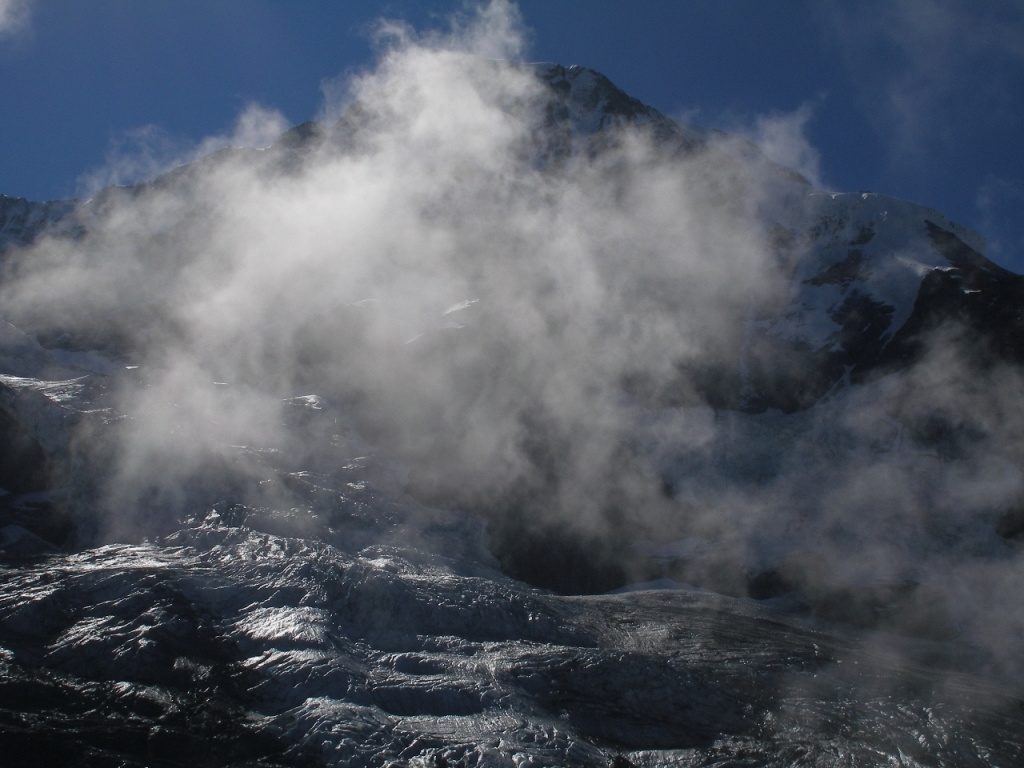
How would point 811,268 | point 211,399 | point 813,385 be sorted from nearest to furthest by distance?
point 211,399
point 813,385
point 811,268

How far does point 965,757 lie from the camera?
85.3 feet

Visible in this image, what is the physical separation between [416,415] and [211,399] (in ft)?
53.9

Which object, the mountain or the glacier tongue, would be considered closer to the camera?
the glacier tongue

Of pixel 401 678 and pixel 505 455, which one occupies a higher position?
pixel 505 455

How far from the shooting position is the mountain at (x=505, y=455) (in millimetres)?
26672

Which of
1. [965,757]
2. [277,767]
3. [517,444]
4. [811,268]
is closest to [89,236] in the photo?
[517,444]

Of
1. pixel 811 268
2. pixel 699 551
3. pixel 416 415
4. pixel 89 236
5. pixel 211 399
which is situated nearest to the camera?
pixel 699 551

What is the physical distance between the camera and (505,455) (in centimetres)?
6412

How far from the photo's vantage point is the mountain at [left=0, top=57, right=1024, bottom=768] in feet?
87.5

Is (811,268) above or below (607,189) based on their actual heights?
below

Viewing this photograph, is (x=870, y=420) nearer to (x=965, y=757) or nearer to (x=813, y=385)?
(x=813, y=385)

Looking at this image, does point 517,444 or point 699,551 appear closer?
point 699,551

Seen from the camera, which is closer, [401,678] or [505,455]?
[401,678]

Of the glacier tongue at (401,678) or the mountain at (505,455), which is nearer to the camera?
the glacier tongue at (401,678)
